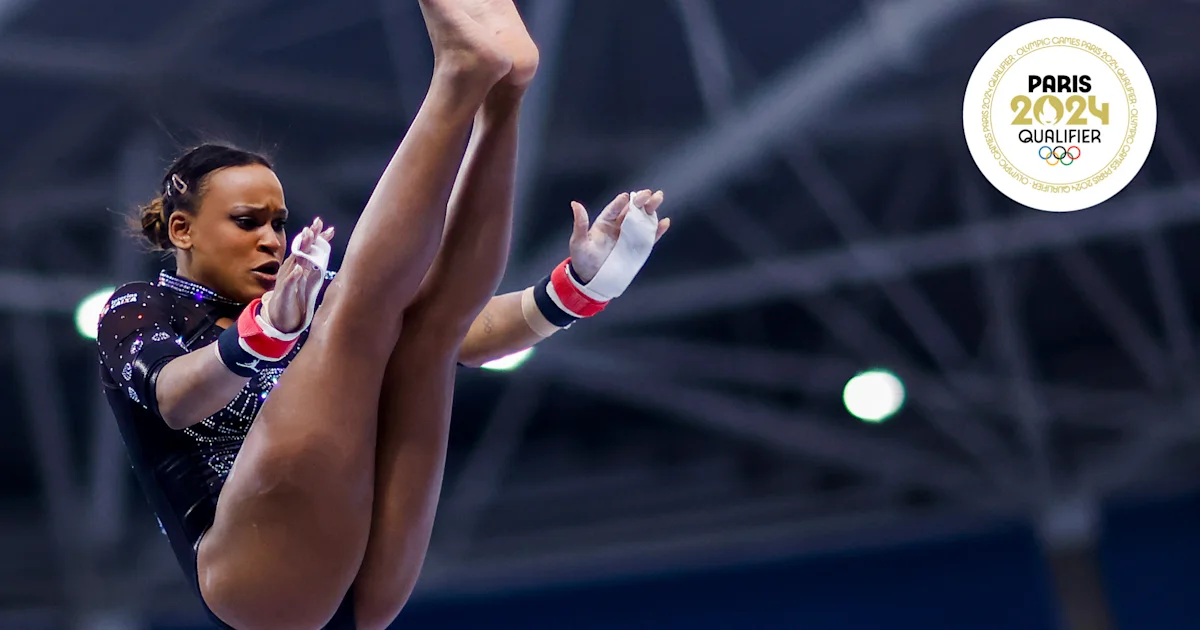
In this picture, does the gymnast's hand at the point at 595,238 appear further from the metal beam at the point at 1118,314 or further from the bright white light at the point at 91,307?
the metal beam at the point at 1118,314

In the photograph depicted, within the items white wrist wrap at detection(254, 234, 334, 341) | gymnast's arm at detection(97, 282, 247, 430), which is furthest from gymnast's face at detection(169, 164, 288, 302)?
white wrist wrap at detection(254, 234, 334, 341)

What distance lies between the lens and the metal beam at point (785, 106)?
5.35m

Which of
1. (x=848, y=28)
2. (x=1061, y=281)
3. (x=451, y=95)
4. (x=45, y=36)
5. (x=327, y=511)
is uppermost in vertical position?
(x=1061, y=281)

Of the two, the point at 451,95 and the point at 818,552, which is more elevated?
the point at 818,552

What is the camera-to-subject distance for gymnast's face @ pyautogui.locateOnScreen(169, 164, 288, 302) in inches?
104

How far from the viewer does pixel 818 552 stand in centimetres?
1046

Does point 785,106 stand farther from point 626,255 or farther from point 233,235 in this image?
point 233,235

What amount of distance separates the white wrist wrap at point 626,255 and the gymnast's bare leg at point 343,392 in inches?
20.5

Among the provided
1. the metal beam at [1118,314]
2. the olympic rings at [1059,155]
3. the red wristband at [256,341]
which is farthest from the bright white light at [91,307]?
the metal beam at [1118,314]

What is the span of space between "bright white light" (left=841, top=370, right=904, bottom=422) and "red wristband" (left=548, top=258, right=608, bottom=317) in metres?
6.34

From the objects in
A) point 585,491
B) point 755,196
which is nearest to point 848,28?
point 755,196

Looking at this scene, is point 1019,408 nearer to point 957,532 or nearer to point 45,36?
point 957,532

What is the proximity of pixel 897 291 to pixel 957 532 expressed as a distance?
2687 millimetres

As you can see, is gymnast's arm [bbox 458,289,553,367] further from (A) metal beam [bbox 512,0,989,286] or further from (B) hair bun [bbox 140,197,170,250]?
(A) metal beam [bbox 512,0,989,286]
